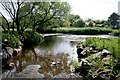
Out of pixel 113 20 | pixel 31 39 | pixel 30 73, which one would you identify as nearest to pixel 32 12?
pixel 31 39

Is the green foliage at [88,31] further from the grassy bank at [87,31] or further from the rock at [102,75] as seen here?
the rock at [102,75]

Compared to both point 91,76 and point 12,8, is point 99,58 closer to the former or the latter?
point 91,76

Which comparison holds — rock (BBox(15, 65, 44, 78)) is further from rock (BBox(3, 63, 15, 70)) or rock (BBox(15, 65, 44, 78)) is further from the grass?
the grass

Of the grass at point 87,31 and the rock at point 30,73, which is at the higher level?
the rock at point 30,73

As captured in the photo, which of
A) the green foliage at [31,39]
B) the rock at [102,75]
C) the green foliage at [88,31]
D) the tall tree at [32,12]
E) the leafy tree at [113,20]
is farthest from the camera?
the leafy tree at [113,20]

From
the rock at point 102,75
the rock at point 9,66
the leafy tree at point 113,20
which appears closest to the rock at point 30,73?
the rock at point 9,66

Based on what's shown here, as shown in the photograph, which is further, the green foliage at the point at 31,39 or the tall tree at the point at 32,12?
the tall tree at the point at 32,12

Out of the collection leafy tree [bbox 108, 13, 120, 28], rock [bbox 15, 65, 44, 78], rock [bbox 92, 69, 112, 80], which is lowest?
rock [bbox 15, 65, 44, 78]

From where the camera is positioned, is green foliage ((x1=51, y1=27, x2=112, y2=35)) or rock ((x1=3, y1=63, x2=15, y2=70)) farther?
green foliage ((x1=51, y1=27, x2=112, y2=35))

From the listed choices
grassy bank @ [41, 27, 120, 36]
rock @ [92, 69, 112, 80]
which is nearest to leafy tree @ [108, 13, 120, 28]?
grassy bank @ [41, 27, 120, 36]

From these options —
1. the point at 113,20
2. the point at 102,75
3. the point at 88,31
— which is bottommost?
the point at 88,31

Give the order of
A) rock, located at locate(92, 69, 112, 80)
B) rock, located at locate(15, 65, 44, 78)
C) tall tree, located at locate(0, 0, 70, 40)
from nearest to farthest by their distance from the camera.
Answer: rock, located at locate(92, 69, 112, 80) → rock, located at locate(15, 65, 44, 78) → tall tree, located at locate(0, 0, 70, 40)

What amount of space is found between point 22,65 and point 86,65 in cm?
184

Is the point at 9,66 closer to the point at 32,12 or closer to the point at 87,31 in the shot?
the point at 32,12
